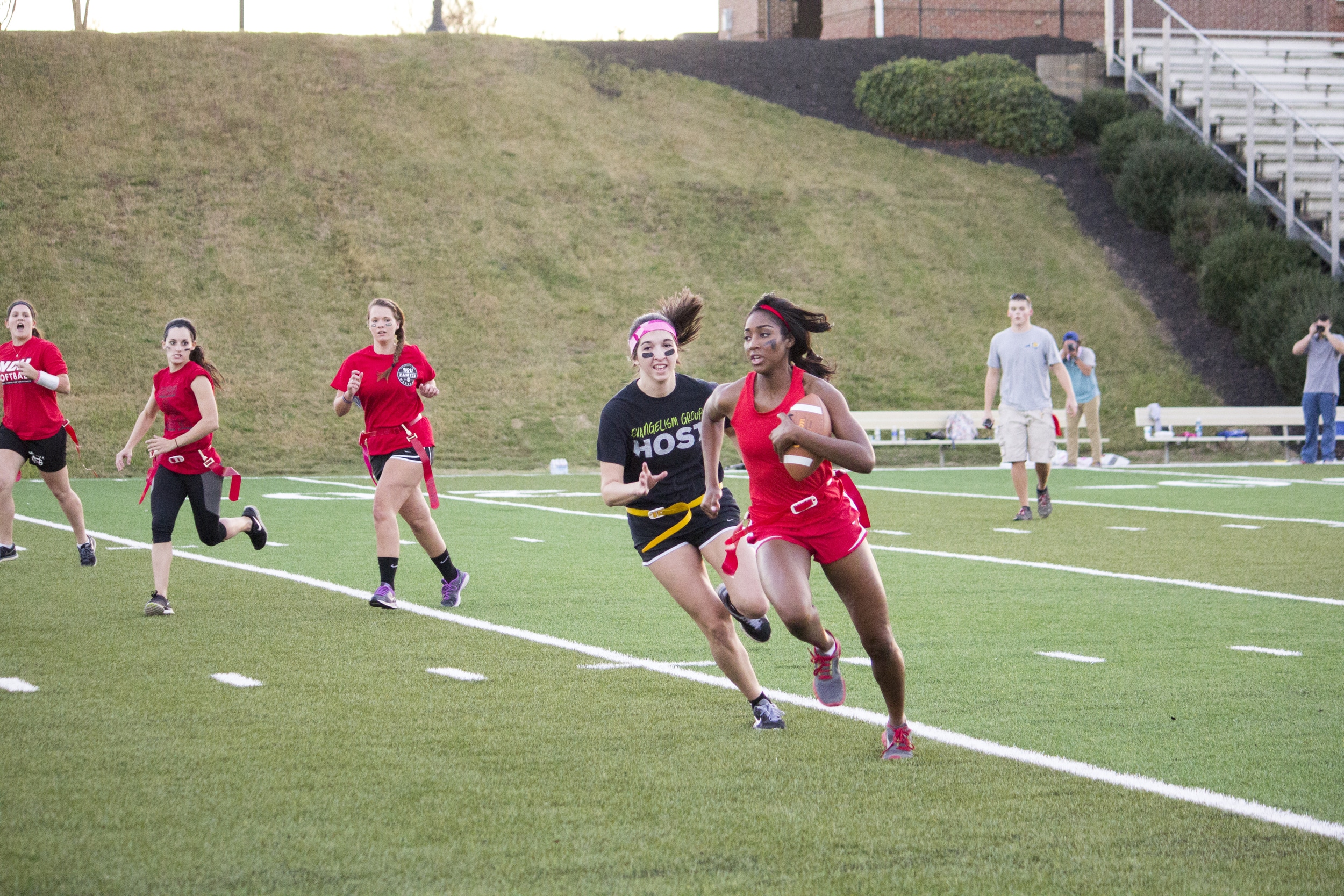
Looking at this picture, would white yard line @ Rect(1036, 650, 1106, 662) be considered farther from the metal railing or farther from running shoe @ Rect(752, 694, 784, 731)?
the metal railing

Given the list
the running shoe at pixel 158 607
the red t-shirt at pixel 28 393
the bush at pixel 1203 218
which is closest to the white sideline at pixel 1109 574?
the running shoe at pixel 158 607

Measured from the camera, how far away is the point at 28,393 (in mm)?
12047

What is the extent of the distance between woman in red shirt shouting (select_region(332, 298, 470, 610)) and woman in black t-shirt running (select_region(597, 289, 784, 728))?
363 cm

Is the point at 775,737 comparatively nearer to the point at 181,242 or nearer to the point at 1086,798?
the point at 1086,798

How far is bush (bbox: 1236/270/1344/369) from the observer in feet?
99.6

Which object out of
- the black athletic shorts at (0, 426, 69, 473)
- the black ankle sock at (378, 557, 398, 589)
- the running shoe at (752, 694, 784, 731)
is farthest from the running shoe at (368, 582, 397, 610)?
the running shoe at (752, 694, 784, 731)

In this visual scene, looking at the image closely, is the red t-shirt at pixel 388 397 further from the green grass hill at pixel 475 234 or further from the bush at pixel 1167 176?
the bush at pixel 1167 176

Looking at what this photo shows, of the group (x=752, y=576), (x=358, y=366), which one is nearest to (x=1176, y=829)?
(x=752, y=576)

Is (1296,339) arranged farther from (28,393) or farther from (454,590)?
(28,393)

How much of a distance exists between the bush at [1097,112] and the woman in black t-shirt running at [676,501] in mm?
35163

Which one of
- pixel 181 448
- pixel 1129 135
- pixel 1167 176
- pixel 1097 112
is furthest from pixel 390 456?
pixel 1097 112

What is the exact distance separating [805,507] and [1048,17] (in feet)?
138

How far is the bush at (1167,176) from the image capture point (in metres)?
35.2

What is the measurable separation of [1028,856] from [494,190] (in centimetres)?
3285
